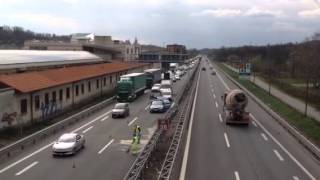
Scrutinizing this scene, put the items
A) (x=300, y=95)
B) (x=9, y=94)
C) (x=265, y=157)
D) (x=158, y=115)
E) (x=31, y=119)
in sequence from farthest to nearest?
(x=300, y=95) → (x=158, y=115) → (x=31, y=119) → (x=9, y=94) → (x=265, y=157)

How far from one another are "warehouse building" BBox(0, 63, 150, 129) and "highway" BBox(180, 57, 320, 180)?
1375cm

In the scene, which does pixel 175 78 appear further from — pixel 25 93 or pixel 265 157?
pixel 265 157

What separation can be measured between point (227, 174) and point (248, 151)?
6.76 metres

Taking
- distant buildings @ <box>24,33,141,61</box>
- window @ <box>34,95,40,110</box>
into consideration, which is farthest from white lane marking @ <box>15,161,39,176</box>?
distant buildings @ <box>24,33,141,61</box>

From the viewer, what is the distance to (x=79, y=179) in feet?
76.3

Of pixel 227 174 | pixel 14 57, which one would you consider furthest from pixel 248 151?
pixel 14 57

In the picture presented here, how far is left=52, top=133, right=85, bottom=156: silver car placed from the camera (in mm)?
28734

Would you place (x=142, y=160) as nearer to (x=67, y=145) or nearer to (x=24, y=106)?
(x=67, y=145)

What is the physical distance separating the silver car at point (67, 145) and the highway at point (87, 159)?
39 cm

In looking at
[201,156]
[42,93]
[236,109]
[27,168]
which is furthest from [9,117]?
[236,109]

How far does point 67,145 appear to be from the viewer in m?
29.1

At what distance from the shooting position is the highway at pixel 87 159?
79.8 ft

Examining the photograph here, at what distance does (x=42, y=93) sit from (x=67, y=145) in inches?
648

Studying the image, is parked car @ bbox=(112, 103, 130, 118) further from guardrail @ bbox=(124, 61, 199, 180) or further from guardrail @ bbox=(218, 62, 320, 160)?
guardrail @ bbox=(124, 61, 199, 180)
